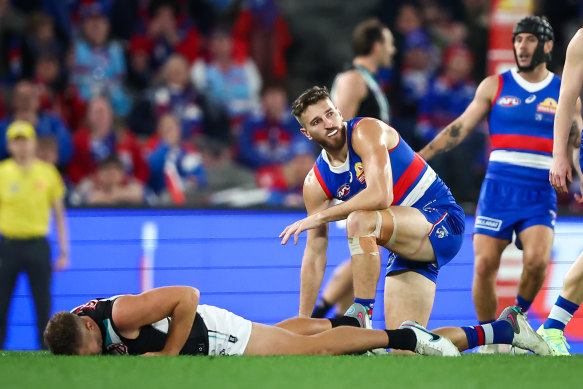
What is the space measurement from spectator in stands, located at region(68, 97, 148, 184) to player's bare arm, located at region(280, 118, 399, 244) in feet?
16.6

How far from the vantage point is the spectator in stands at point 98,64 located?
1121 centimetres

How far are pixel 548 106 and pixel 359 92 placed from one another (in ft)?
4.99

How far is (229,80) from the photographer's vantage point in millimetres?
11594

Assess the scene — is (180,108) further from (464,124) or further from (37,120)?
(464,124)

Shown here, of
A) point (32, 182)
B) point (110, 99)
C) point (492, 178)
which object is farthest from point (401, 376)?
point (110, 99)

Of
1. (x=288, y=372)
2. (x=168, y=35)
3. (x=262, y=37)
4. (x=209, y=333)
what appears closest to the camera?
(x=288, y=372)

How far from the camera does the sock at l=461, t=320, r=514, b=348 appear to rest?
541 cm

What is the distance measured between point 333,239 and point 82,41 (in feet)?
17.2

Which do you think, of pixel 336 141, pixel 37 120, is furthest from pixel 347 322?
pixel 37 120

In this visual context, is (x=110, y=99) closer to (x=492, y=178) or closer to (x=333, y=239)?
(x=333, y=239)

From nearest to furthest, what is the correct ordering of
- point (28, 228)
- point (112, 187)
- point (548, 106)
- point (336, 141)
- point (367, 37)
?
point (336, 141) < point (548, 106) < point (367, 37) < point (28, 228) < point (112, 187)

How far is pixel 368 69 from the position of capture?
7457mm

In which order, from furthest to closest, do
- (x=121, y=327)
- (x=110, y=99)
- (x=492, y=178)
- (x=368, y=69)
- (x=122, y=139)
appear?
(x=110, y=99) < (x=122, y=139) < (x=368, y=69) < (x=492, y=178) < (x=121, y=327)

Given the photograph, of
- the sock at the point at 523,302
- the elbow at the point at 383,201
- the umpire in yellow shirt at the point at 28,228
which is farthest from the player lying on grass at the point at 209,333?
the umpire in yellow shirt at the point at 28,228
